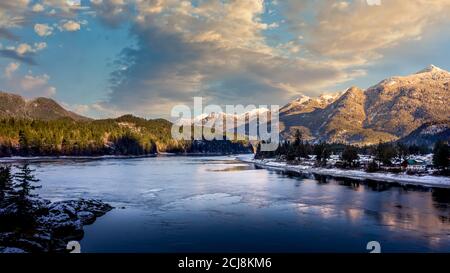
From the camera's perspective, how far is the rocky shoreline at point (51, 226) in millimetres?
26234

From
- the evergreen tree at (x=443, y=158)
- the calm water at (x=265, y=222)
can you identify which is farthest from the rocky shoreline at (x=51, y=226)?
the evergreen tree at (x=443, y=158)

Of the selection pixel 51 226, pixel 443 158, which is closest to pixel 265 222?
pixel 51 226

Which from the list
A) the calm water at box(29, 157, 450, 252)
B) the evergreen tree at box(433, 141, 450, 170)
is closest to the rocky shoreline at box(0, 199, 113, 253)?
the calm water at box(29, 157, 450, 252)

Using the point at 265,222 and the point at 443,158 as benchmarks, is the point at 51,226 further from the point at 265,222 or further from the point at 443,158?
the point at 443,158

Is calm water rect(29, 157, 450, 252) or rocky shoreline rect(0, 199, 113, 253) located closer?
rocky shoreline rect(0, 199, 113, 253)

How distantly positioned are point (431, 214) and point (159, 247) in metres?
35.0

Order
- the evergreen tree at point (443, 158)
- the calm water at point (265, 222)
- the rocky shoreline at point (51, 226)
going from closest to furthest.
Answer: the rocky shoreline at point (51, 226) → the calm water at point (265, 222) → the evergreen tree at point (443, 158)

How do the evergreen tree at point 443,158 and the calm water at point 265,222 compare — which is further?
the evergreen tree at point 443,158

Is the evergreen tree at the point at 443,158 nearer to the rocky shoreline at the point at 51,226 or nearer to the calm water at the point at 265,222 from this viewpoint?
the calm water at the point at 265,222

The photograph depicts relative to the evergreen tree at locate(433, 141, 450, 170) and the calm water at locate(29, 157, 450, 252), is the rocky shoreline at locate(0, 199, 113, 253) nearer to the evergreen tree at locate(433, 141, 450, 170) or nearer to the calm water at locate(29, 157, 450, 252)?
the calm water at locate(29, 157, 450, 252)

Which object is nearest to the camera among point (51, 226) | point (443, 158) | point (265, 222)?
point (51, 226)

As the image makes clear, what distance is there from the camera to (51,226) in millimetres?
33688

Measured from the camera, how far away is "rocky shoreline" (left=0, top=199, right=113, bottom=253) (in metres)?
26.2

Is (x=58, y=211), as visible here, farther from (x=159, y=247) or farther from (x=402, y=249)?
(x=402, y=249)
